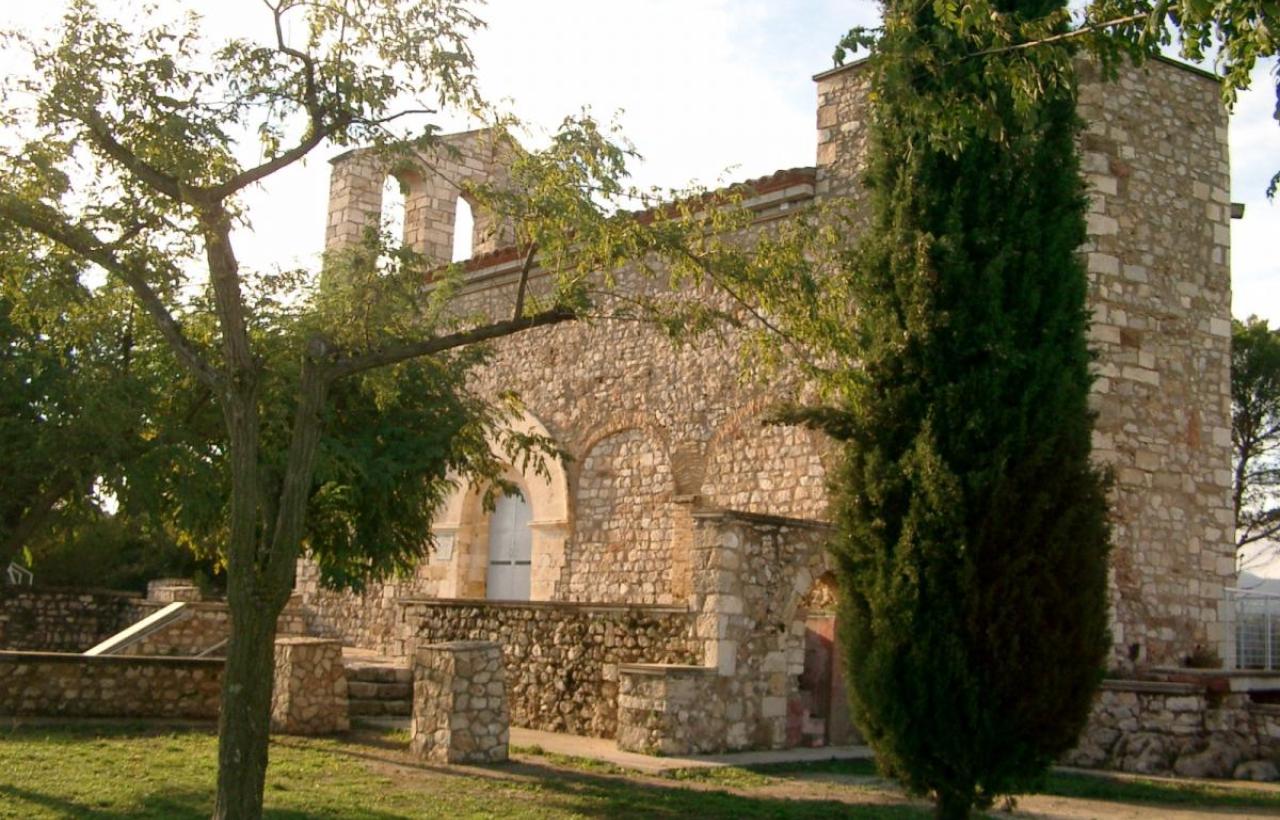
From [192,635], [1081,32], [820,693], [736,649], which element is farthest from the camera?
[192,635]

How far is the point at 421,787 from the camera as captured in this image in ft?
29.9

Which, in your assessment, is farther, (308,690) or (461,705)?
(308,690)

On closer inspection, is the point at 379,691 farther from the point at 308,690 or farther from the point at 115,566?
the point at 115,566

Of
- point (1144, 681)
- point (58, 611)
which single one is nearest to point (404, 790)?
point (1144, 681)

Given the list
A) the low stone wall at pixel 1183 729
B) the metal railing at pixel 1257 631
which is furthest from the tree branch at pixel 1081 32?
the metal railing at pixel 1257 631

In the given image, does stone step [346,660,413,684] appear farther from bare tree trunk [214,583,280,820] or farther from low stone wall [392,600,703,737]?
bare tree trunk [214,583,280,820]

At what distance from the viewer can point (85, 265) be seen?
322 inches

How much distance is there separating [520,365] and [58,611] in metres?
8.85

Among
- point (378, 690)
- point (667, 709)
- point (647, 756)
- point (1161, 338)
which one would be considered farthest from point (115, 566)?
point (1161, 338)

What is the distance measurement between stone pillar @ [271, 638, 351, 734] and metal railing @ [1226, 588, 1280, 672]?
8.71 m

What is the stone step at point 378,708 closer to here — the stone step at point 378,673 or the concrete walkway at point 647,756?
the stone step at point 378,673

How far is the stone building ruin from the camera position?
11164 millimetres

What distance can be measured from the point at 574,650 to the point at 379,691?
2548mm

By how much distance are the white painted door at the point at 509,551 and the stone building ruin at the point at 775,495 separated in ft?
2.26
